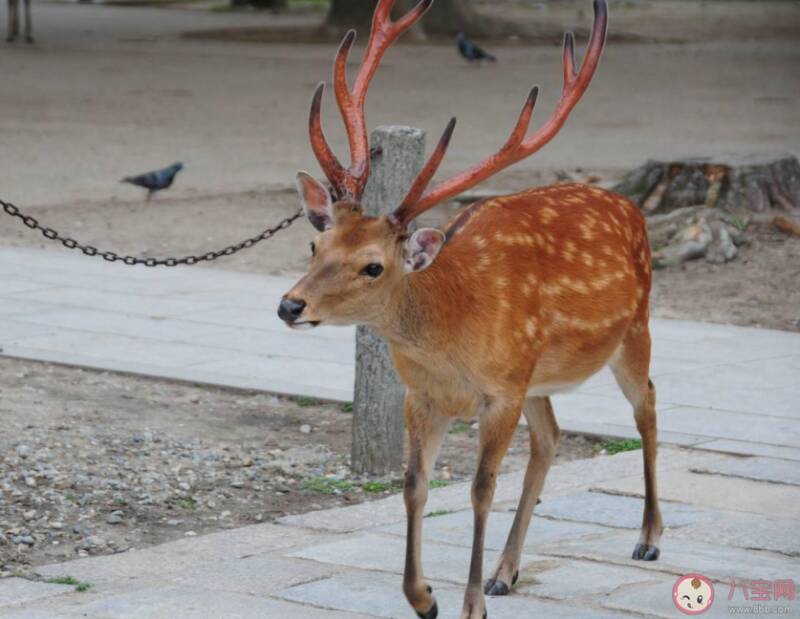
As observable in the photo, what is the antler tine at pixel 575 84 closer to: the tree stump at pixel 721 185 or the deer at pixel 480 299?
the deer at pixel 480 299

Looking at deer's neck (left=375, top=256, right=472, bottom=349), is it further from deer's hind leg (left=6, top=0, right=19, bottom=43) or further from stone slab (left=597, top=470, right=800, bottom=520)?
deer's hind leg (left=6, top=0, right=19, bottom=43)

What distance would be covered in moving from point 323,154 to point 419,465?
112cm

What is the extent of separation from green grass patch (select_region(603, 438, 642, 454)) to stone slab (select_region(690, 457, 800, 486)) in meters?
0.48

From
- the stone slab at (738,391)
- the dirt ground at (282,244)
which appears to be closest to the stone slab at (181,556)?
the stone slab at (738,391)

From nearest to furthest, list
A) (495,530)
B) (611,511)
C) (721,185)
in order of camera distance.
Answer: (495,530), (611,511), (721,185)

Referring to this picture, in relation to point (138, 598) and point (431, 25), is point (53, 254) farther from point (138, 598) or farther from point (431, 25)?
point (431, 25)

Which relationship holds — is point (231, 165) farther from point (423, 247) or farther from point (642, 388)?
point (423, 247)

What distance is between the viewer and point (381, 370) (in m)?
7.75

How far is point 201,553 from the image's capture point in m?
6.35

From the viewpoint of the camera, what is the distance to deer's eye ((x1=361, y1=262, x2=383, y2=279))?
5.37m

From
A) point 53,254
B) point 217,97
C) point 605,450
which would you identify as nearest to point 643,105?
point 217,97

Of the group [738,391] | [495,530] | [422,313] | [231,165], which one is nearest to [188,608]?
[422,313]

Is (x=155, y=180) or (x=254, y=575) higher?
(x=254, y=575)

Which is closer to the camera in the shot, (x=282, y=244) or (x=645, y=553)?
(x=645, y=553)
